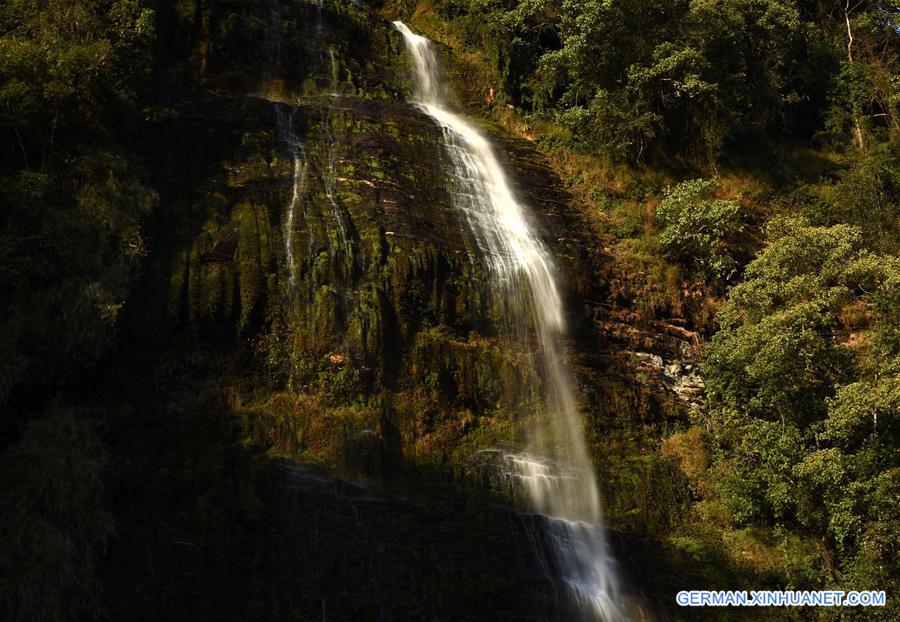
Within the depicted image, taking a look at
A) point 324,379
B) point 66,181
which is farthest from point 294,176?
point 324,379

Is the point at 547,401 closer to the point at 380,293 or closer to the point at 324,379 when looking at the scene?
the point at 380,293

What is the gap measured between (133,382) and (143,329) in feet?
3.20

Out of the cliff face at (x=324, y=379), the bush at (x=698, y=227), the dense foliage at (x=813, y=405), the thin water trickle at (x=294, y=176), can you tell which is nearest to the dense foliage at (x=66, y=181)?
the cliff face at (x=324, y=379)

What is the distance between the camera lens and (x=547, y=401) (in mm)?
16531

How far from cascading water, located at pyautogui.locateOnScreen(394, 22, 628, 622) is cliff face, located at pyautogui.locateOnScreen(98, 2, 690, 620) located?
50 cm

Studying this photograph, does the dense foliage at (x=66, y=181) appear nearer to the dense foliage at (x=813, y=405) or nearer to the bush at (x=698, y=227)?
the dense foliage at (x=813, y=405)

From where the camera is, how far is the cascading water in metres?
13.9

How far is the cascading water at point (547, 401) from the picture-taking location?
1390 cm

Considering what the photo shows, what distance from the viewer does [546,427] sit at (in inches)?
639

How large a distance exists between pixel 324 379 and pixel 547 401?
15.5 ft

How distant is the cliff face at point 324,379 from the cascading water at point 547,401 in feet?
1.63

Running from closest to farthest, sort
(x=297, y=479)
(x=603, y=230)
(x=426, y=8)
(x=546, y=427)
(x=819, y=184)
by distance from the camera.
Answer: (x=297, y=479)
(x=546, y=427)
(x=603, y=230)
(x=819, y=184)
(x=426, y=8)

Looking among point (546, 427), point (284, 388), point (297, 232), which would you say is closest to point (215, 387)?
point (284, 388)

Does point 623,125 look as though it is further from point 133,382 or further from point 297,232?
point 133,382
